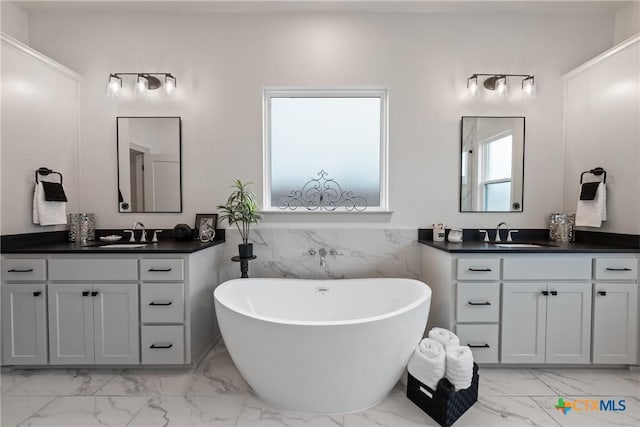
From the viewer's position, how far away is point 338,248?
283 cm

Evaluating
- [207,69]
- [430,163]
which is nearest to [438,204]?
[430,163]

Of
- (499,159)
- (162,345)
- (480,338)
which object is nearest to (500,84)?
(499,159)

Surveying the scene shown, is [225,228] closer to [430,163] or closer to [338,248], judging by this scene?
[338,248]

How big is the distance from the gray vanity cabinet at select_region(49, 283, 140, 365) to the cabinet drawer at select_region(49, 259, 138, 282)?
57mm

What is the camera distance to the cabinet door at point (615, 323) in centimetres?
226

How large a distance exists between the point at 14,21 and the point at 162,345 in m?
2.95

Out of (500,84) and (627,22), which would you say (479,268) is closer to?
(500,84)

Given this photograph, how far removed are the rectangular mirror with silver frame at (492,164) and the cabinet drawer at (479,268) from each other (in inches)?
27.0

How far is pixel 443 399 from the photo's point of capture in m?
1.73

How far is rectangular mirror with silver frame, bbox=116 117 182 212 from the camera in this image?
284 centimetres

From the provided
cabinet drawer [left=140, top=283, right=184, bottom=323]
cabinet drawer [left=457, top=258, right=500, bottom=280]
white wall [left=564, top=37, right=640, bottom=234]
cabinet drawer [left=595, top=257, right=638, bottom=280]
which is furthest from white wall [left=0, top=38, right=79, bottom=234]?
white wall [left=564, top=37, right=640, bottom=234]

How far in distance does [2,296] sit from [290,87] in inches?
103

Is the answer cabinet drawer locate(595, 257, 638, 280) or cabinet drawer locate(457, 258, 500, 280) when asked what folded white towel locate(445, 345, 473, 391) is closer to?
cabinet drawer locate(457, 258, 500, 280)

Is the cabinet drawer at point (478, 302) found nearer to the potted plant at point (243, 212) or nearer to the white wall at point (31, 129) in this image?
the potted plant at point (243, 212)
